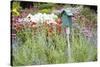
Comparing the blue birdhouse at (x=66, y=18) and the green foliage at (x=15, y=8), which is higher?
the green foliage at (x=15, y=8)

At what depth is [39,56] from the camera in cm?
231

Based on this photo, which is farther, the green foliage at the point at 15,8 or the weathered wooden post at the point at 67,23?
the weathered wooden post at the point at 67,23

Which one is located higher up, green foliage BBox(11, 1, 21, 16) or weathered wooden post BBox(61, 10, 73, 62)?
green foliage BBox(11, 1, 21, 16)

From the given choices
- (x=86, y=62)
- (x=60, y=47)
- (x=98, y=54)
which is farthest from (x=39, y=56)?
(x=98, y=54)

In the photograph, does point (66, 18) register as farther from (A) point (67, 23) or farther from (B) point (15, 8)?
(B) point (15, 8)

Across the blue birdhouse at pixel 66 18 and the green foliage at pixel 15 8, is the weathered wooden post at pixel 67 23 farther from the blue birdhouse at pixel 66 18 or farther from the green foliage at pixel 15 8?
the green foliage at pixel 15 8

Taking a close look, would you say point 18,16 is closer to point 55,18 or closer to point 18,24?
point 18,24

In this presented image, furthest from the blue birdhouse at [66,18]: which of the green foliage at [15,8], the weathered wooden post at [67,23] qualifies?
the green foliage at [15,8]

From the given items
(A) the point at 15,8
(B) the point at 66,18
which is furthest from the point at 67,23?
(A) the point at 15,8

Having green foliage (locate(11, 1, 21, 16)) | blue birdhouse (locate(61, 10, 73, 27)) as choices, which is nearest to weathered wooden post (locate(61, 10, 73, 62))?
blue birdhouse (locate(61, 10, 73, 27))

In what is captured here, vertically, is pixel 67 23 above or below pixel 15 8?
below

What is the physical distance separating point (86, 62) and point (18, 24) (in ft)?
2.95

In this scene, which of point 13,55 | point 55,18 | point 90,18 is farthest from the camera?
point 90,18

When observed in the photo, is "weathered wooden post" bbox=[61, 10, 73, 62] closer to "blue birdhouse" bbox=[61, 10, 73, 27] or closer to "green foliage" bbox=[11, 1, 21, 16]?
"blue birdhouse" bbox=[61, 10, 73, 27]
